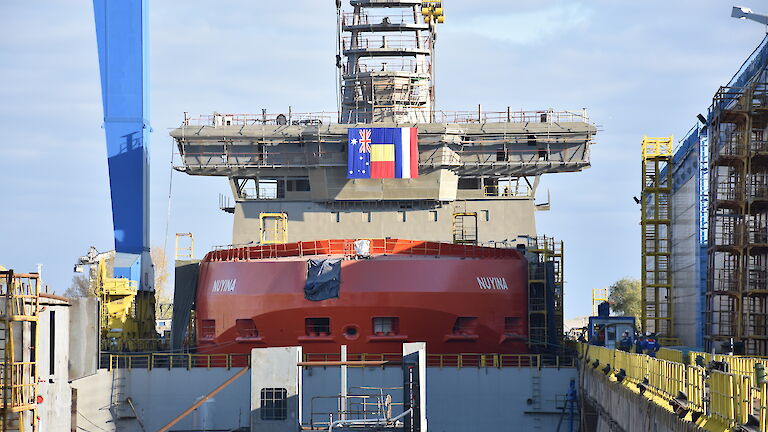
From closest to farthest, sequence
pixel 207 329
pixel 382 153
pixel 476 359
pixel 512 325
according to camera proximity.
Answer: pixel 476 359, pixel 512 325, pixel 207 329, pixel 382 153

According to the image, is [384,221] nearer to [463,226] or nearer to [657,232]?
[463,226]

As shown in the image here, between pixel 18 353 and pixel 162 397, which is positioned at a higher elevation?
pixel 18 353

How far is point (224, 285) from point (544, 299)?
9308mm

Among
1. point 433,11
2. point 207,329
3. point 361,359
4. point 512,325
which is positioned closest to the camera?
point 361,359

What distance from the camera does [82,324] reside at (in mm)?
27078

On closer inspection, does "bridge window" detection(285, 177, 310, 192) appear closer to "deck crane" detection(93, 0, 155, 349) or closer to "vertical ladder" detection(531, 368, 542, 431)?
"deck crane" detection(93, 0, 155, 349)

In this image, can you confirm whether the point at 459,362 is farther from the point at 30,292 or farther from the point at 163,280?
the point at 163,280

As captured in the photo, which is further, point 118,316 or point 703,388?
point 118,316

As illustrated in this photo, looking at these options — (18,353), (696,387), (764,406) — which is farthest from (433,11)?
(764,406)

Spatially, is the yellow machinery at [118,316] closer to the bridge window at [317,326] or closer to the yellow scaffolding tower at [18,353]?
the bridge window at [317,326]

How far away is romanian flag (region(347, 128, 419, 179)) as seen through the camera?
42.9 m

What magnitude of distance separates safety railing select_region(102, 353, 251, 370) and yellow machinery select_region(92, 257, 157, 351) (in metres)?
4.02

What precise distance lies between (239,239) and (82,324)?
55.3ft

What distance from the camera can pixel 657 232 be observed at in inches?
1924
